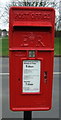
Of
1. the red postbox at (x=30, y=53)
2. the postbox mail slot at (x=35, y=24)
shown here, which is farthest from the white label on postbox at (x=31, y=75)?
the postbox mail slot at (x=35, y=24)

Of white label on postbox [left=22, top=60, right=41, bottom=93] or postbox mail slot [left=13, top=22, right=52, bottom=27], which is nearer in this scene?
postbox mail slot [left=13, top=22, right=52, bottom=27]

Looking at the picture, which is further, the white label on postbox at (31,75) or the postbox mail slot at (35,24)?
the white label on postbox at (31,75)

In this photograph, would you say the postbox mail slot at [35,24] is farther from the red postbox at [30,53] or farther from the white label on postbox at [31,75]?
the white label on postbox at [31,75]

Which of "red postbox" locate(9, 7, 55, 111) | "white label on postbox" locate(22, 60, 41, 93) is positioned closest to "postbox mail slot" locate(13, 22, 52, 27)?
"red postbox" locate(9, 7, 55, 111)

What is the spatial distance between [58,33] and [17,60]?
57230mm

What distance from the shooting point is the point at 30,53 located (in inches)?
167

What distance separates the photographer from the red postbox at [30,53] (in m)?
4.20

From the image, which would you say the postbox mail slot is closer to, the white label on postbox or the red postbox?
the red postbox

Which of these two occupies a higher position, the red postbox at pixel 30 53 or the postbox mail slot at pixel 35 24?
the postbox mail slot at pixel 35 24

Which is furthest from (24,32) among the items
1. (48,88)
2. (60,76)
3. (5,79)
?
(60,76)

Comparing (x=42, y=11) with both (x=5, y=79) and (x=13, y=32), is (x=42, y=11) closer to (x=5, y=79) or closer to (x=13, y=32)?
(x=13, y=32)

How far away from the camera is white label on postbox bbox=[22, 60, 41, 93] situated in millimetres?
4262

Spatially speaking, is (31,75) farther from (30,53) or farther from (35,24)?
(35,24)

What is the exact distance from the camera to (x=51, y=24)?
423 centimetres
